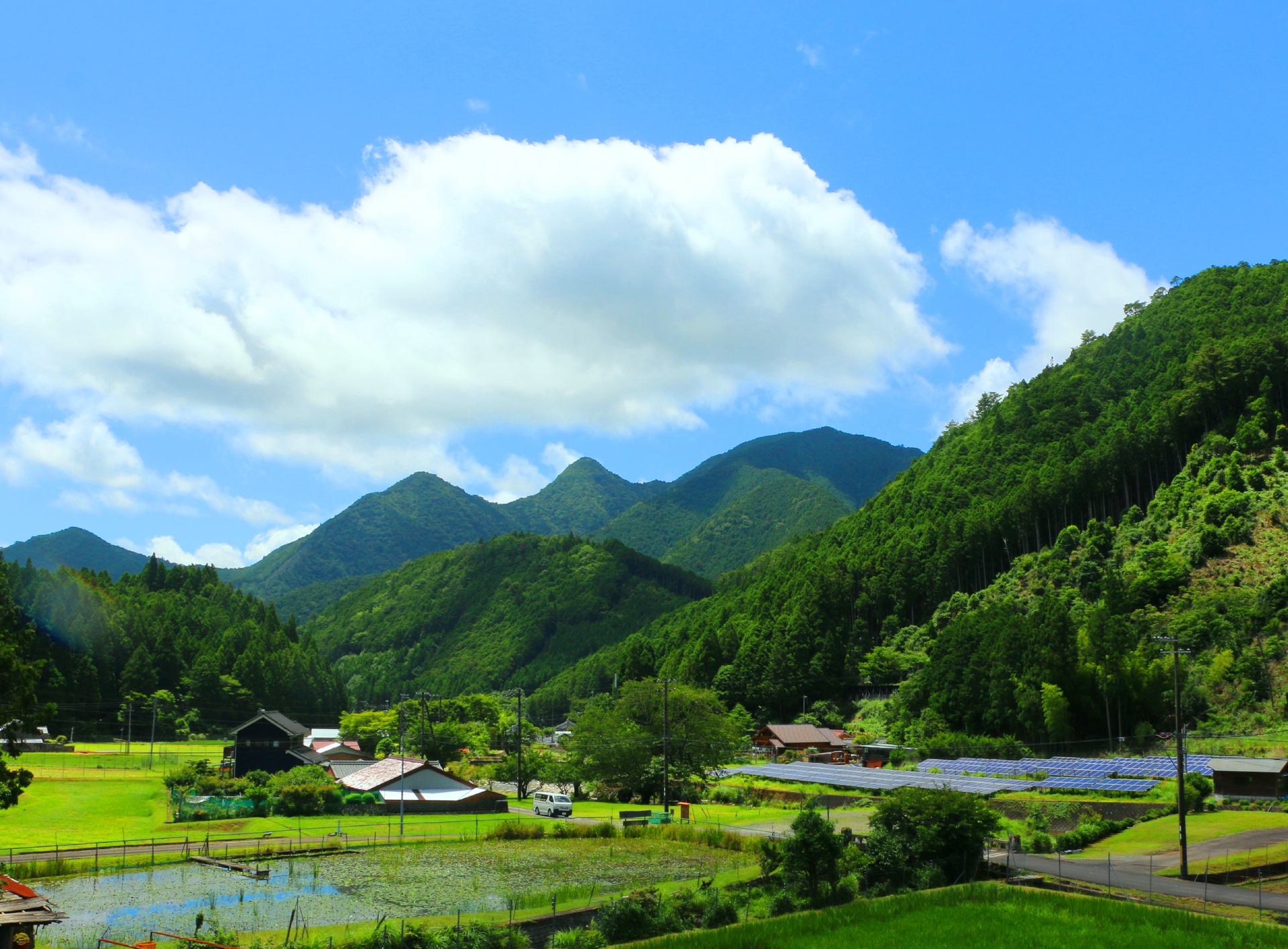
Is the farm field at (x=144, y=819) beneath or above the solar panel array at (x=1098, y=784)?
beneath

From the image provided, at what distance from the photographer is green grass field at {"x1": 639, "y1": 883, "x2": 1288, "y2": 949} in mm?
19109

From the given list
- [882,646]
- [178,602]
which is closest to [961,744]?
[882,646]

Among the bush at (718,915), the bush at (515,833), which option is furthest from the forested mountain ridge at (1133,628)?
the bush at (718,915)

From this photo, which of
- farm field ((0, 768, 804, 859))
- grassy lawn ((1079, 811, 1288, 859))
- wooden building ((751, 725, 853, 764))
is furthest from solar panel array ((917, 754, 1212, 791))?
wooden building ((751, 725, 853, 764))

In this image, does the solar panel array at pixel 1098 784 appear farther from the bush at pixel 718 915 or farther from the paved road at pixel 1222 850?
the bush at pixel 718 915

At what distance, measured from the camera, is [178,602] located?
132000 millimetres

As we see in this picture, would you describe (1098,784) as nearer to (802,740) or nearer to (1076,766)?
(1076,766)

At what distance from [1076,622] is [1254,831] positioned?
47307mm

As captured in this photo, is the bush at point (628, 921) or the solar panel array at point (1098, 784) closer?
the bush at point (628, 921)

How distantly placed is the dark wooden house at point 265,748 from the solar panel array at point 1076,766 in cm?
4398

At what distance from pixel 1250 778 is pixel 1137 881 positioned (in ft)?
71.6

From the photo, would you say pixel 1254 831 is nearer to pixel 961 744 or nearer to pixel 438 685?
pixel 961 744

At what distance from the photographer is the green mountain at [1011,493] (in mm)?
102812

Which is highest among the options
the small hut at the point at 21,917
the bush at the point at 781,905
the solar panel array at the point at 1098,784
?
the small hut at the point at 21,917
